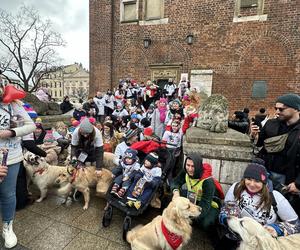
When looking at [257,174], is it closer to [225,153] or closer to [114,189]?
[225,153]

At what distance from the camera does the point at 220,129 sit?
3381 mm

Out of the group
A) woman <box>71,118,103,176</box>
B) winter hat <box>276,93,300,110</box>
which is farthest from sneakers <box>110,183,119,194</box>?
winter hat <box>276,93,300,110</box>

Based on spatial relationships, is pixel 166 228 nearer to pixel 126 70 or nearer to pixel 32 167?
pixel 32 167

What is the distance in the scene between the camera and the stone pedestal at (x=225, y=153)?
9.66 feet

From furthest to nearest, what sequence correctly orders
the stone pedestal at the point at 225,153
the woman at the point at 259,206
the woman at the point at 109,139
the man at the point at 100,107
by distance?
1. the man at the point at 100,107
2. the woman at the point at 109,139
3. the stone pedestal at the point at 225,153
4. the woman at the point at 259,206

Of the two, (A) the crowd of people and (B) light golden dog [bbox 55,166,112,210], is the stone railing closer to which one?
(A) the crowd of people

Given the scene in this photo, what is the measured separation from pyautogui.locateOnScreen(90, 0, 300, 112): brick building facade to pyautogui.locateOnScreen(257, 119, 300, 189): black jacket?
854cm

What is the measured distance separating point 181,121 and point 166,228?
280 cm

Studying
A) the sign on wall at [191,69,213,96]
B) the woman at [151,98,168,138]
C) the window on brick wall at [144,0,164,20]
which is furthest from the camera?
the window on brick wall at [144,0,164,20]

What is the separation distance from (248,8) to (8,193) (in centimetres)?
1203

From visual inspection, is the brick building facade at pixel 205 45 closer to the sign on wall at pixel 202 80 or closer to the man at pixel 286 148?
the sign on wall at pixel 202 80

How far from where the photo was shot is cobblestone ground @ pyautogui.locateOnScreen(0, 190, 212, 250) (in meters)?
2.48

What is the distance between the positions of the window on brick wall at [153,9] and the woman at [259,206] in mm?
11571

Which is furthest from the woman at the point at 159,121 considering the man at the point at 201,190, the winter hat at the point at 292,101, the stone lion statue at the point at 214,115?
the winter hat at the point at 292,101
